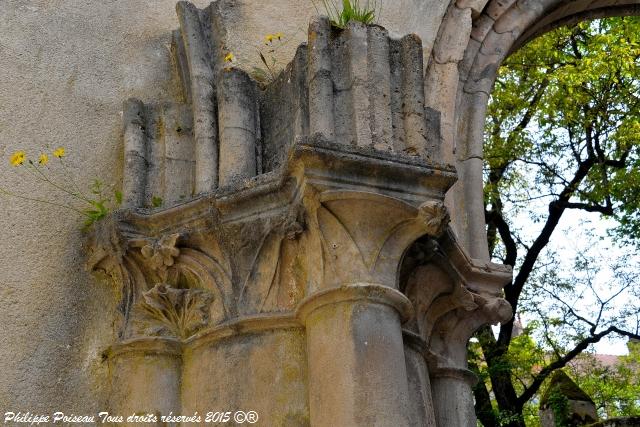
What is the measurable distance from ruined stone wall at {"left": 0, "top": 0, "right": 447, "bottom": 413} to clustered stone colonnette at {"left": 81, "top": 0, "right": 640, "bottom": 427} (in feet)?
0.47

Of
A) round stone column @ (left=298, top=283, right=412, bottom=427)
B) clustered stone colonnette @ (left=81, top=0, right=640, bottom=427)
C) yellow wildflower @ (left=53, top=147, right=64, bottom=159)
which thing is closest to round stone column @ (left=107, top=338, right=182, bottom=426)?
clustered stone colonnette @ (left=81, top=0, right=640, bottom=427)

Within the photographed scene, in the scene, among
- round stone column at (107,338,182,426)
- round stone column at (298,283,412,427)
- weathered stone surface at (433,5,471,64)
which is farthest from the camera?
weathered stone surface at (433,5,471,64)

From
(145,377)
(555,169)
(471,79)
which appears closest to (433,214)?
(145,377)

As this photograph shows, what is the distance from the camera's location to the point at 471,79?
5332 millimetres

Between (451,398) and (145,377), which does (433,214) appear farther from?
(145,377)

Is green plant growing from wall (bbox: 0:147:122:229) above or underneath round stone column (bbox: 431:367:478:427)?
above

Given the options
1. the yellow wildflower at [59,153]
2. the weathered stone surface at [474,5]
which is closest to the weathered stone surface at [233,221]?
the yellow wildflower at [59,153]

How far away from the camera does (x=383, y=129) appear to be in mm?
4176

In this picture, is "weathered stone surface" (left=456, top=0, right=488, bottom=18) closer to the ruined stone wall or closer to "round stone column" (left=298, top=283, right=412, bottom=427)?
the ruined stone wall

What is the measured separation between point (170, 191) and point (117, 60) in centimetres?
99

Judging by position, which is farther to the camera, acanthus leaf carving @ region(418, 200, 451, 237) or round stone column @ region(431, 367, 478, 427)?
round stone column @ region(431, 367, 478, 427)

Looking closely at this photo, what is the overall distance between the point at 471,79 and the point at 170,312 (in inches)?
89.0

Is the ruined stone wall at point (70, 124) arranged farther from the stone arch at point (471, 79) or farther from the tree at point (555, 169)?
the tree at point (555, 169)

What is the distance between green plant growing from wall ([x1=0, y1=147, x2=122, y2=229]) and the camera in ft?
14.6
